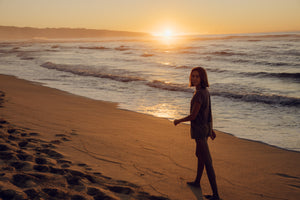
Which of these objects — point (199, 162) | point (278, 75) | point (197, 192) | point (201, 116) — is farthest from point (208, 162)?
point (278, 75)

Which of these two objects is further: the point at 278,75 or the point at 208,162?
the point at 278,75

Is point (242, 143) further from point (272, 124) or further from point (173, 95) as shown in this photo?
point (173, 95)

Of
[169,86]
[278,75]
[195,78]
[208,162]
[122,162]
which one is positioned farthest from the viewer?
[278,75]

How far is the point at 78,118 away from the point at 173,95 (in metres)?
5.30

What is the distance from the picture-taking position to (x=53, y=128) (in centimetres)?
579

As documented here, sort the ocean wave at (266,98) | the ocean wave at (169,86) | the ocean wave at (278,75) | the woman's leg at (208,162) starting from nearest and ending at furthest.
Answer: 1. the woman's leg at (208,162)
2. the ocean wave at (266,98)
3. the ocean wave at (169,86)
4. the ocean wave at (278,75)

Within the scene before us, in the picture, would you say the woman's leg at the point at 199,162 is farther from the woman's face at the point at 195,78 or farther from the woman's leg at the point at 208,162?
the woman's face at the point at 195,78

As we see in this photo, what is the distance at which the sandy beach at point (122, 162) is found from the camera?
3.33 meters

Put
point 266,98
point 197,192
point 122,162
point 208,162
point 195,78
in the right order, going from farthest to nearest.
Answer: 1. point 266,98
2. point 122,162
3. point 197,192
4. point 208,162
5. point 195,78

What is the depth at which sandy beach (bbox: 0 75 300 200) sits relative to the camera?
10.9ft

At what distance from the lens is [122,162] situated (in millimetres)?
4324

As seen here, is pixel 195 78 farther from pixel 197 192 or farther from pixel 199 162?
pixel 197 192

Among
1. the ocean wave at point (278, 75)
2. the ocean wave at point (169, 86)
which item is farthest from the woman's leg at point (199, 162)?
the ocean wave at point (278, 75)

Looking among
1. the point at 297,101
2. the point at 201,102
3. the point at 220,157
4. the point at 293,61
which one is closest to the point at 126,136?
the point at 220,157
